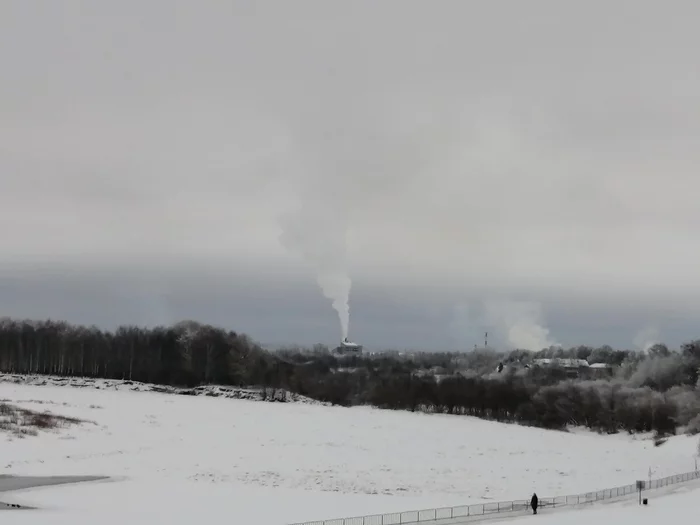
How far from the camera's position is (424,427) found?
7894 cm

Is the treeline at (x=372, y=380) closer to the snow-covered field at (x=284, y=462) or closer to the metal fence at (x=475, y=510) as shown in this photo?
the snow-covered field at (x=284, y=462)

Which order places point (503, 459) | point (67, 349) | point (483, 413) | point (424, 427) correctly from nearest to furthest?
point (503, 459)
point (424, 427)
point (483, 413)
point (67, 349)

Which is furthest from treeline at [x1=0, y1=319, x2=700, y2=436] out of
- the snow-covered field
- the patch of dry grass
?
the patch of dry grass

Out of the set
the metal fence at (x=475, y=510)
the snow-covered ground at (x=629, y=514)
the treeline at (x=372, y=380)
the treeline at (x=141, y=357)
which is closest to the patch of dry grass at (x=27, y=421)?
the metal fence at (x=475, y=510)

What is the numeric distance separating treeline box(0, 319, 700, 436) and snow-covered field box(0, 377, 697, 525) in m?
17.8

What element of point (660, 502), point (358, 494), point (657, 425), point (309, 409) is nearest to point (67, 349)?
point (309, 409)

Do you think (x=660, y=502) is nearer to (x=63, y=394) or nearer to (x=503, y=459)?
(x=503, y=459)

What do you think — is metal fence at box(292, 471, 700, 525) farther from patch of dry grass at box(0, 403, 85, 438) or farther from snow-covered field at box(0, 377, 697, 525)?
patch of dry grass at box(0, 403, 85, 438)

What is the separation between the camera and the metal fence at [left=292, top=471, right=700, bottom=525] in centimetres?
3288

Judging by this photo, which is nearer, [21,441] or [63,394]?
[21,441]

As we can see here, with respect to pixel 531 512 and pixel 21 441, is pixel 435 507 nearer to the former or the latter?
pixel 531 512

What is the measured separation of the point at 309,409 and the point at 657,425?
46.4 meters

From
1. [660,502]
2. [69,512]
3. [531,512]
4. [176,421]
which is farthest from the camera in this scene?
[176,421]

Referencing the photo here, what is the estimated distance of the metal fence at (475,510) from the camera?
3288cm
